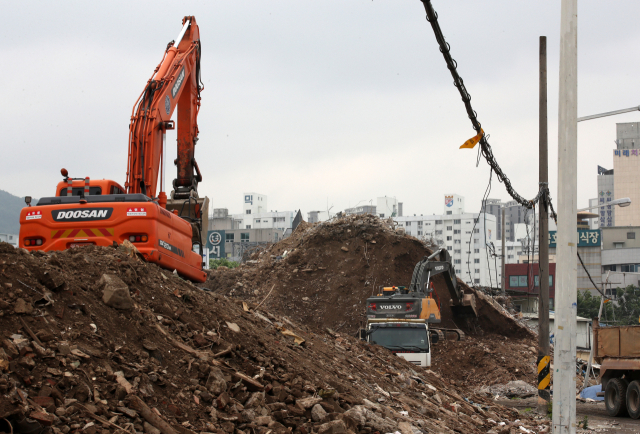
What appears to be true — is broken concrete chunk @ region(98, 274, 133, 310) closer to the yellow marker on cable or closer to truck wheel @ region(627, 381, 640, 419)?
the yellow marker on cable

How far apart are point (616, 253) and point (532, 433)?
91.9 metres

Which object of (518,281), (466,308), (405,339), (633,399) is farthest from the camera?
(518,281)

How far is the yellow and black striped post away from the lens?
44.2 feet

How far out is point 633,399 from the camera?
15.4 m

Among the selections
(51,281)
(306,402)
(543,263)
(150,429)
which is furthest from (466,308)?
(150,429)

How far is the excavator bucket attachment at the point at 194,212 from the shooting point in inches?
488

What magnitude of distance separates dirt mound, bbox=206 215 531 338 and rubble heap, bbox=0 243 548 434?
60.4 feet

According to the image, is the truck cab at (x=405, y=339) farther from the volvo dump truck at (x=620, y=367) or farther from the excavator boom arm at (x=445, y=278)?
the excavator boom arm at (x=445, y=278)

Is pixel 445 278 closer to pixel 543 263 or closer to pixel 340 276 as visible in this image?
pixel 340 276

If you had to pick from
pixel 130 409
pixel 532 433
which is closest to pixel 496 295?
pixel 532 433

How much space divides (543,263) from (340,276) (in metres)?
16.6

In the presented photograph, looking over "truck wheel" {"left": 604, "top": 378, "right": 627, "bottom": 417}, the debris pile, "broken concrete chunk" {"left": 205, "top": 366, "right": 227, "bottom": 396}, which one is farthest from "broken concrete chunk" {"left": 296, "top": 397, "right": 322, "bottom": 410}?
the debris pile

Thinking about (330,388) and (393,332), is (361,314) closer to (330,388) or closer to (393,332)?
(393,332)

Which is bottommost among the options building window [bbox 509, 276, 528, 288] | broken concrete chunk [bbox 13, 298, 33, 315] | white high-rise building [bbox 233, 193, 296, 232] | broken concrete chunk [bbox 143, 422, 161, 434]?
building window [bbox 509, 276, 528, 288]
